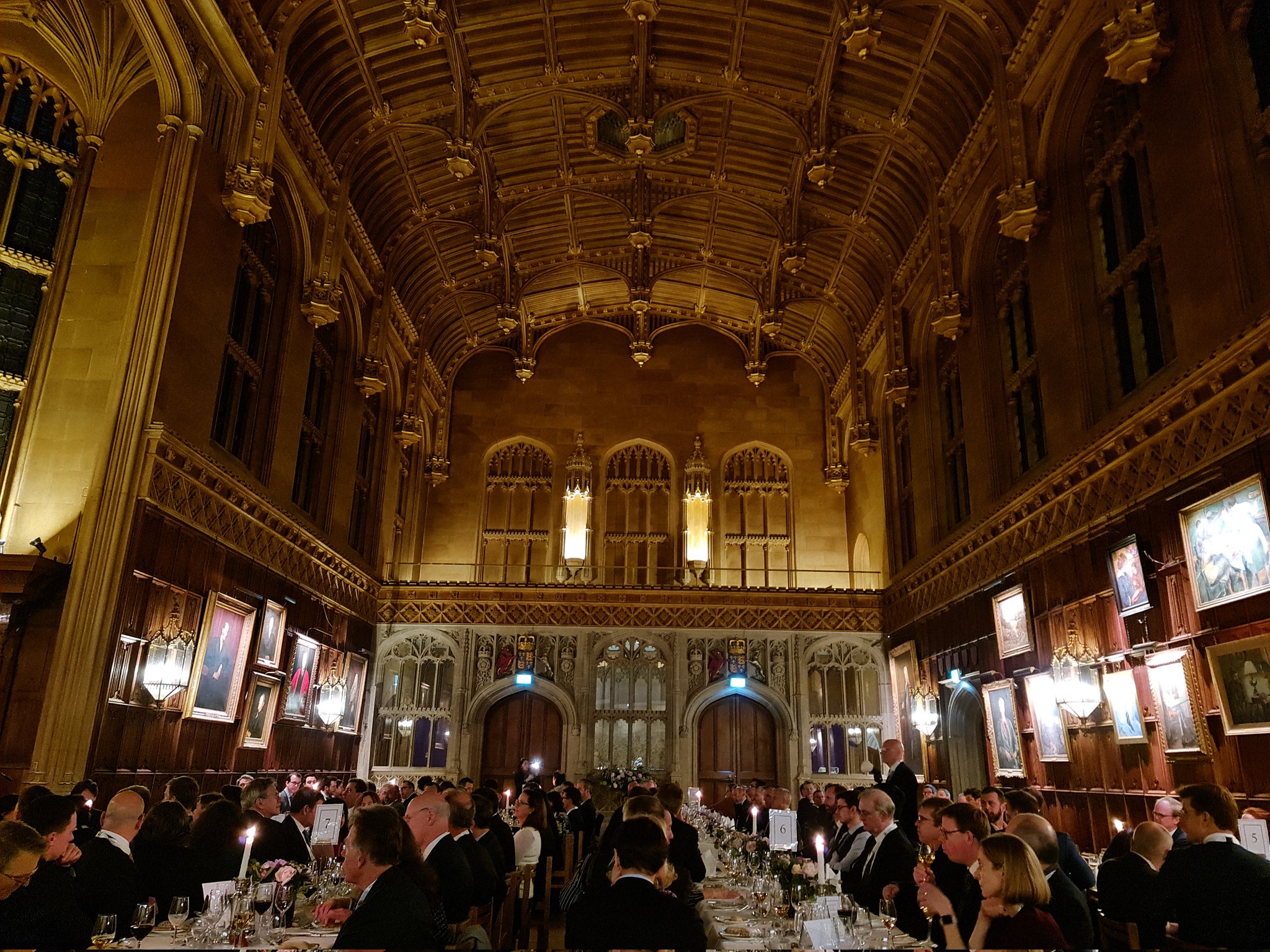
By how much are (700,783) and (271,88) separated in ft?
48.8

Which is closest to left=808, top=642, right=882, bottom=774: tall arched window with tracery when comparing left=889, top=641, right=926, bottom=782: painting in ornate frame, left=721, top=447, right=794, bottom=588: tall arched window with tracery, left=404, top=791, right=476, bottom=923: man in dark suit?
left=889, top=641, right=926, bottom=782: painting in ornate frame

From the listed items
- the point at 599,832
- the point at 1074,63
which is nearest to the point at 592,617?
the point at 599,832

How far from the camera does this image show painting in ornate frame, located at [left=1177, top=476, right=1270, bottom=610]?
7.79m

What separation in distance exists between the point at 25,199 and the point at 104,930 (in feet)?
32.0

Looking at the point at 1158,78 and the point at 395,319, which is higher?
the point at 395,319

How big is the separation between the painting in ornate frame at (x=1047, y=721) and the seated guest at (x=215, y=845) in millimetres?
9018

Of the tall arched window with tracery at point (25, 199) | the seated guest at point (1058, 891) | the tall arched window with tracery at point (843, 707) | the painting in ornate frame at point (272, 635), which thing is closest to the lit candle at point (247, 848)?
the seated guest at point (1058, 891)

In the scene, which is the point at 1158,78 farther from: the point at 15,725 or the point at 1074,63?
the point at 15,725

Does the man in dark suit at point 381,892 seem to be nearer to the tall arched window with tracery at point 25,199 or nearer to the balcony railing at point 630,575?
the tall arched window with tracery at point 25,199

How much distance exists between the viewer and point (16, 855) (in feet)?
12.7

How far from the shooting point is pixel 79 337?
10.7 m

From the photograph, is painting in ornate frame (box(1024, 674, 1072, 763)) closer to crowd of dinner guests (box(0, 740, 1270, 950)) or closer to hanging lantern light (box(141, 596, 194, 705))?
crowd of dinner guests (box(0, 740, 1270, 950))

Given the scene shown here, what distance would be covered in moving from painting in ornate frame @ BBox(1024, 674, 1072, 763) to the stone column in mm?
10411

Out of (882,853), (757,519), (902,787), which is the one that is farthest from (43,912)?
(757,519)
